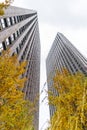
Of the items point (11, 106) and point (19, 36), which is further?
point (19, 36)

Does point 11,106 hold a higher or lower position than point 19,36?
higher

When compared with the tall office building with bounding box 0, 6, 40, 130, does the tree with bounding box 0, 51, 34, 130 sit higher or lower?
higher

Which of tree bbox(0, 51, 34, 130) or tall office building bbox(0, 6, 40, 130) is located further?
tall office building bbox(0, 6, 40, 130)

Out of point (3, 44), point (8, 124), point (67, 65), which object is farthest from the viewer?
point (67, 65)

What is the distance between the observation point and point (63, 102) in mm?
16000

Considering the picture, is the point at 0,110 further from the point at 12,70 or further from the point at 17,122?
the point at 12,70

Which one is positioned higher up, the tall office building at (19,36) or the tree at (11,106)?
the tree at (11,106)

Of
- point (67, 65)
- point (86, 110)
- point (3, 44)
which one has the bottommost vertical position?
point (67, 65)

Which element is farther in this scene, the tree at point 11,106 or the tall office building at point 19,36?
the tall office building at point 19,36

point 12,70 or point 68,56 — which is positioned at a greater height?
point 12,70

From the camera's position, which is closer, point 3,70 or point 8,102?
point 8,102

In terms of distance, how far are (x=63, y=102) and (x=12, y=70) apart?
3422 mm

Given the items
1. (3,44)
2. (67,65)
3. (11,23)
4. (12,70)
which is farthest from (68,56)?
(12,70)

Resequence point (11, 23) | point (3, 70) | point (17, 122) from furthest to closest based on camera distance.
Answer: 1. point (11, 23)
2. point (3, 70)
3. point (17, 122)
